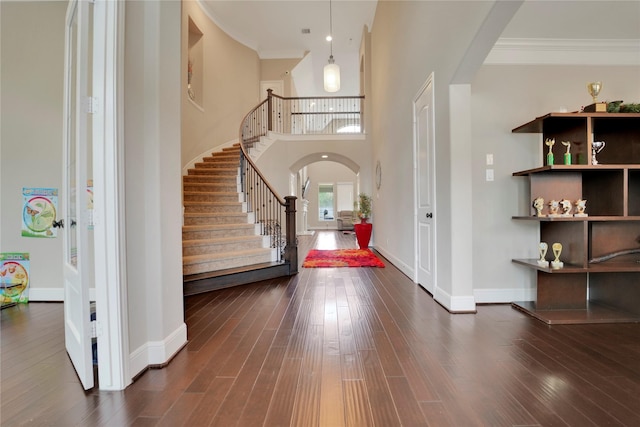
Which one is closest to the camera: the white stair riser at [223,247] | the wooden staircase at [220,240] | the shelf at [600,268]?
the shelf at [600,268]

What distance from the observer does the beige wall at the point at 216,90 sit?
611 cm

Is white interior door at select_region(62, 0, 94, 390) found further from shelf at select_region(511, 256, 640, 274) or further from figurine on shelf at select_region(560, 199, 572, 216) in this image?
figurine on shelf at select_region(560, 199, 572, 216)

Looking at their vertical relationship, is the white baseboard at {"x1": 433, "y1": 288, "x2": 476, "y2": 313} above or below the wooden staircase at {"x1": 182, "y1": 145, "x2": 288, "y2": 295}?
below

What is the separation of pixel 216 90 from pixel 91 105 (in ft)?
20.9

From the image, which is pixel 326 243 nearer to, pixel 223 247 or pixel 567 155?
pixel 223 247

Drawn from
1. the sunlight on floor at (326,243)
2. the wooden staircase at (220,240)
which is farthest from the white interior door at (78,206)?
the sunlight on floor at (326,243)

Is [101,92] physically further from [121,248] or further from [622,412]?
[622,412]

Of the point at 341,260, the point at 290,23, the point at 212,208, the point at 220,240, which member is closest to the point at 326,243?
the point at 341,260

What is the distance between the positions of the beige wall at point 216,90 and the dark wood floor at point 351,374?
4555mm

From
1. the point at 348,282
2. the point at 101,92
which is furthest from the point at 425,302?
the point at 101,92

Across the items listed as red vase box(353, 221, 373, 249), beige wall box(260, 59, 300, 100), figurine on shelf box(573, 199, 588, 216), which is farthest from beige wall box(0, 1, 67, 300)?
beige wall box(260, 59, 300, 100)

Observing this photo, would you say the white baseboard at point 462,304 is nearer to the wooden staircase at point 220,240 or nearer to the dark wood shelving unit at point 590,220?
the dark wood shelving unit at point 590,220

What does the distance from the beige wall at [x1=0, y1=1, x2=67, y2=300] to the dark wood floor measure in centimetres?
70

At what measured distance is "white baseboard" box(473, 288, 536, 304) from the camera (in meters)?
2.92
